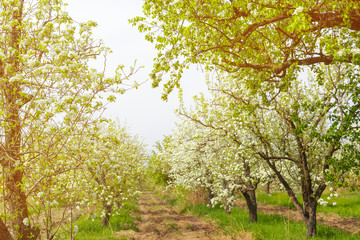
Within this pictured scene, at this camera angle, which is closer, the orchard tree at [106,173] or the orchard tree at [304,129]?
the orchard tree at [106,173]

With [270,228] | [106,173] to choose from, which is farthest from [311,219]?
[106,173]

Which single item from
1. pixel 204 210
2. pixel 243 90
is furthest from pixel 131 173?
pixel 243 90

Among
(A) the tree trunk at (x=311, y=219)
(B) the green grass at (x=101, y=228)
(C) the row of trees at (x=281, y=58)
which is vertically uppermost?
(C) the row of trees at (x=281, y=58)

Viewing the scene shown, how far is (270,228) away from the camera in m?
12.1

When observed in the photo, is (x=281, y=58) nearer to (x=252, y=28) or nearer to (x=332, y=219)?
(x=252, y=28)

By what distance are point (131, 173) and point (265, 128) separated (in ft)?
32.0

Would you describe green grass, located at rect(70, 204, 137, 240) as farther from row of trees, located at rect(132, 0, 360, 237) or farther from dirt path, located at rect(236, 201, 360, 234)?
dirt path, located at rect(236, 201, 360, 234)

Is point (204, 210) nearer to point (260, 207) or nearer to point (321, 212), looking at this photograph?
point (260, 207)

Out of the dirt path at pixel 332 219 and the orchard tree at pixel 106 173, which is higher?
the orchard tree at pixel 106 173

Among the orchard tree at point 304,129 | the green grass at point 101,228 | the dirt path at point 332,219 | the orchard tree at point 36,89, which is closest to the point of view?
the orchard tree at point 36,89

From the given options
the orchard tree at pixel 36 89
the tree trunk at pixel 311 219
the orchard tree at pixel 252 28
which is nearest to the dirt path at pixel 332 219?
the tree trunk at pixel 311 219

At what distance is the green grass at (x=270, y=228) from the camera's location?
10.5 m

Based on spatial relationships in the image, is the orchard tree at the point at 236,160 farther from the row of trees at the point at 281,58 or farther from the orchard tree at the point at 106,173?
the orchard tree at the point at 106,173

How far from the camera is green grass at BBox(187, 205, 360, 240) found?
34.5 feet
